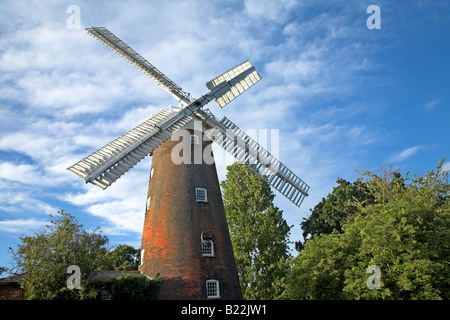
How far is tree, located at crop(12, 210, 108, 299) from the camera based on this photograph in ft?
41.9

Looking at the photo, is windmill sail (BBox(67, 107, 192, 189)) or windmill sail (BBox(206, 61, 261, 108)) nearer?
windmill sail (BBox(67, 107, 192, 189))

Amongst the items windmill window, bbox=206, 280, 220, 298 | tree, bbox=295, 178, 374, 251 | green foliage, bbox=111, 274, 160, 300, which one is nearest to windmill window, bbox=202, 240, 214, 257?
windmill window, bbox=206, 280, 220, 298

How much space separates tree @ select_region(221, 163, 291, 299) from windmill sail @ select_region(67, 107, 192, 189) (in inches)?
480

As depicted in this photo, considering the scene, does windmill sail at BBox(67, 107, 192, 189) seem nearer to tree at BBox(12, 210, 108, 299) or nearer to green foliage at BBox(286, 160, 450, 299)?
tree at BBox(12, 210, 108, 299)

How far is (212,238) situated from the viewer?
15.9m

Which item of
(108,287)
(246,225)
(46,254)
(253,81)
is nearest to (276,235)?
(246,225)

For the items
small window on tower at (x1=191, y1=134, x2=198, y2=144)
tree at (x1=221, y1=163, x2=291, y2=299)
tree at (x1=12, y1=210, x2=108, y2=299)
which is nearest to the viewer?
tree at (x1=12, y1=210, x2=108, y2=299)

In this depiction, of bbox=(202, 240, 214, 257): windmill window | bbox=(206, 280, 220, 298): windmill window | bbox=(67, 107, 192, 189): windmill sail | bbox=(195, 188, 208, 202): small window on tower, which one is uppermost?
bbox=(67, 107, 192, 189): windmill sail

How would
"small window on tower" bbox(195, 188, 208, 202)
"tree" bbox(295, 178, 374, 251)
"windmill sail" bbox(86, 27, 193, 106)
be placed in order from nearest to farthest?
"small window on tower" bbox(195, 188, 208, 202) < "windmill sail" bbox(86, 27, 193, 106) < "tree" bbox(295, 178, 374, 251)

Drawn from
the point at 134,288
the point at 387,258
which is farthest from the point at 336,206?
the point at 134,288

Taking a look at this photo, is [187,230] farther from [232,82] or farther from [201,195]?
[232,82]

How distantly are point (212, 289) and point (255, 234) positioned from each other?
37.5ft
